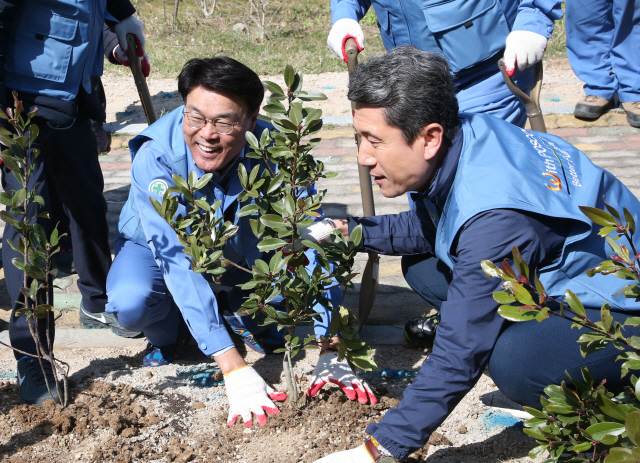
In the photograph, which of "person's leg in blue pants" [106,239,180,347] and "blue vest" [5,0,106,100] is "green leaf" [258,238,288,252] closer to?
"person's leg in blue pants" [106,239,180,347]

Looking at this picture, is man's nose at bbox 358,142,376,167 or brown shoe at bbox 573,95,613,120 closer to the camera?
man's nose at bbox 358,142,376,167

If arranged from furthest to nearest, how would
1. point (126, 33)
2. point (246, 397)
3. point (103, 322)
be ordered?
1. point (126, 33)
2. point (103, 322)
3. point (246, 397)

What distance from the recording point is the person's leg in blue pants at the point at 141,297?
2.57 meters

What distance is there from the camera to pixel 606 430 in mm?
1227

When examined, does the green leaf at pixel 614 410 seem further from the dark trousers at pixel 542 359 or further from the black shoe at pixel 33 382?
the black shoe at pixel 33 382

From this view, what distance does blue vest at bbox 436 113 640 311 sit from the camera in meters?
1.82

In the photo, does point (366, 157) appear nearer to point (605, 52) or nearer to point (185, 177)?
point (185, 177)

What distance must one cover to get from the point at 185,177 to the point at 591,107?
429 cm

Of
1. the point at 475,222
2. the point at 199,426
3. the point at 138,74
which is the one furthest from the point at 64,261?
the point at 475,222

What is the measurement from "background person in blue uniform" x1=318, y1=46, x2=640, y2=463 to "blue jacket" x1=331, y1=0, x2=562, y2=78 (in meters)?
0.87

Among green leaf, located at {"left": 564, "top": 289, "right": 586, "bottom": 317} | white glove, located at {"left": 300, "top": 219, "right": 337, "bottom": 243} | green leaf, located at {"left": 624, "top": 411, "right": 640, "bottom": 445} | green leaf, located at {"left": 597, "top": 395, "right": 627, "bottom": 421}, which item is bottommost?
green leaf, located at {"left": 597, "top": 395, "right": 627, "bottom": 421}

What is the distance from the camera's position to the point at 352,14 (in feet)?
10.0

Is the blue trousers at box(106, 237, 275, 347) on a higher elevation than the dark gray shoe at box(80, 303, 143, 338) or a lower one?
higher

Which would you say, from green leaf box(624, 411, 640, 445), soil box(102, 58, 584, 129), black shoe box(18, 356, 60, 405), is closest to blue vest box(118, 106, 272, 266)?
black shoe box(18, 356, 60, 405)
